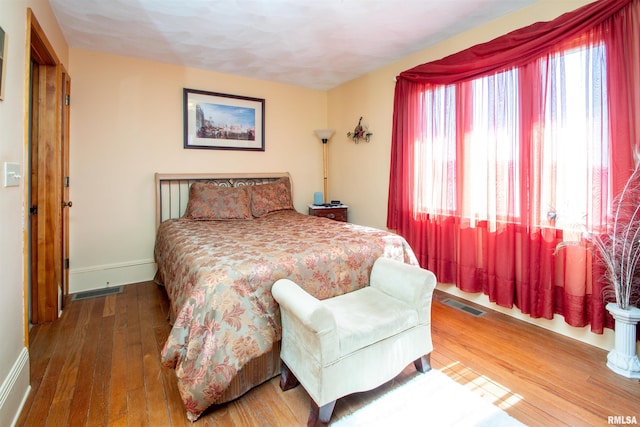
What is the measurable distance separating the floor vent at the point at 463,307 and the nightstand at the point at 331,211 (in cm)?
174

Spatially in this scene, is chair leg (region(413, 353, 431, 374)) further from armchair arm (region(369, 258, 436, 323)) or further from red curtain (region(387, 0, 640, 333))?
red curtain (region(387, 0, 640, 333))

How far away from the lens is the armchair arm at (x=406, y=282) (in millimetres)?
1798

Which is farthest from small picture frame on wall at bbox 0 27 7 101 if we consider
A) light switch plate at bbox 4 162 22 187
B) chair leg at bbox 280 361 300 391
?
chair leg at bbox 280 361 300 391

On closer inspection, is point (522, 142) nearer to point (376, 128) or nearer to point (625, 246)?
point (625, 246)

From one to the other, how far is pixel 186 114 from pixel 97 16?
1.22 meters

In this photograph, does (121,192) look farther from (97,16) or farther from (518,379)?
(518,379)

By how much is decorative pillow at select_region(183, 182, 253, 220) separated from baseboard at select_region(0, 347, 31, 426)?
1808 mm

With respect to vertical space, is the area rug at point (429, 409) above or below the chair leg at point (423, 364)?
below

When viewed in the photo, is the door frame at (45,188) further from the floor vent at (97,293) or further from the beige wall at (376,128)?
the beige wall at (376,128)

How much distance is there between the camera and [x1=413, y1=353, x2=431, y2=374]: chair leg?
1888 millimetres

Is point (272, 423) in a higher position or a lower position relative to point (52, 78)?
lower

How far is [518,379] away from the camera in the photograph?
72.6 inches

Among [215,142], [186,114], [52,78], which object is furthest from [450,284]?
[52,78]

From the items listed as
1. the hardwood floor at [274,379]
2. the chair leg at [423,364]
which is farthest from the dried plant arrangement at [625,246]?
the chair leg at [423,364]
